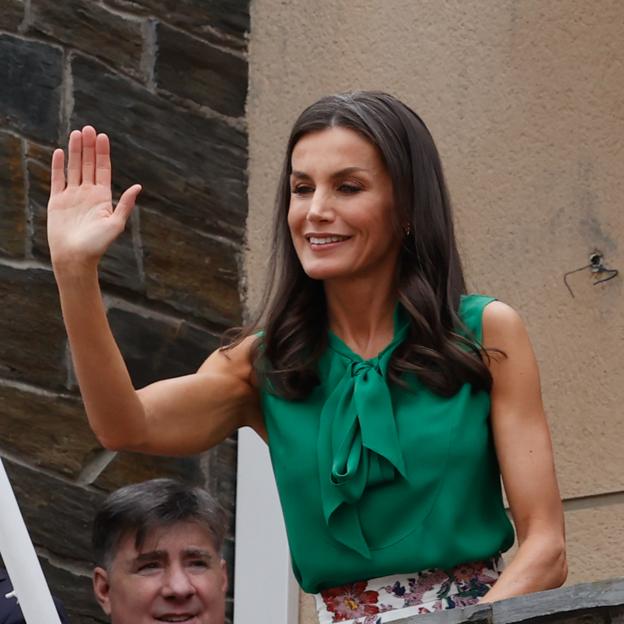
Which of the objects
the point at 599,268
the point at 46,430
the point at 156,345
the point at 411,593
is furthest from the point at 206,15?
the point at 411,593

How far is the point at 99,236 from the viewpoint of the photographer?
2832 millimetres

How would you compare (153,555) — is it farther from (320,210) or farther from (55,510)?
(320,210)

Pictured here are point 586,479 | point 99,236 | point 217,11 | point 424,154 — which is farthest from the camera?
point 217,11

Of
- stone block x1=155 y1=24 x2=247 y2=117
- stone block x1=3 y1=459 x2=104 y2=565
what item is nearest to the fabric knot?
stone block x1=3 y1=459 x2=104 y2=565

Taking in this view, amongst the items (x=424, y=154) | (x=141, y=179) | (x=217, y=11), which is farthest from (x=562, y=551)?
(x=217, y=11)

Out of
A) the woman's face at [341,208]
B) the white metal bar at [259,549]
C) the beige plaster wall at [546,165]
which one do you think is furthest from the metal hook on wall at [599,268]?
the woman's face at [341,208]

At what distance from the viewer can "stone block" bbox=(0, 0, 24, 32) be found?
4.66 m

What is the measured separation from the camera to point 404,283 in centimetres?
305

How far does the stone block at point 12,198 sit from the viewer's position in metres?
4.61

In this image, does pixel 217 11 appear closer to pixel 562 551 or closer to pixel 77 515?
pixel 77 515

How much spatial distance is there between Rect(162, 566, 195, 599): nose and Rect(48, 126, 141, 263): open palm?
1.06 m

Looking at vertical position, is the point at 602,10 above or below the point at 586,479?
above

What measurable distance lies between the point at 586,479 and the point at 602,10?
1.15 m

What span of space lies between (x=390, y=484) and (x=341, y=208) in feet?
1.51
